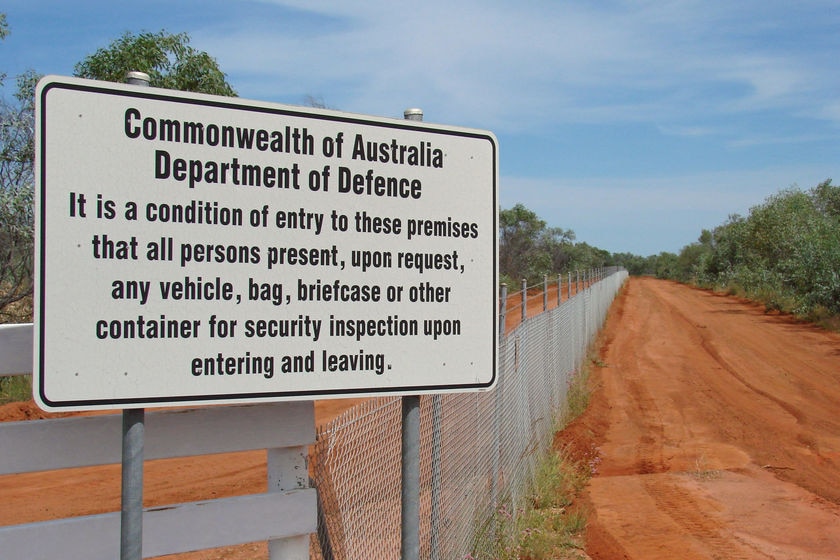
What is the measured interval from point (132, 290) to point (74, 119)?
477mm

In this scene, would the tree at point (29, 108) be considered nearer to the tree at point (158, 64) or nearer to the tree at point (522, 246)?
the tree at point (158, 64)

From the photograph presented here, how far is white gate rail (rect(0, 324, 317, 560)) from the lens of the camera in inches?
93.6

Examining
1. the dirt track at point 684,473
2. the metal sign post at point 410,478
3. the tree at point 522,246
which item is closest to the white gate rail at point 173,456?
the metal sign post at point 410,478

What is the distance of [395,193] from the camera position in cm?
257

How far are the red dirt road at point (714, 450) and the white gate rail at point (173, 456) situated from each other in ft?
13.2

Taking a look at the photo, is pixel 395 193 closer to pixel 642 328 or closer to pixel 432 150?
pixel 432 150

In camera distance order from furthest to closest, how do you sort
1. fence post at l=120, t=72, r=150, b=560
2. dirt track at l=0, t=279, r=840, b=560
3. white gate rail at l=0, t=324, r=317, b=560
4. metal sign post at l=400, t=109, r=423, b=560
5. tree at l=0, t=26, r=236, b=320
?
tree at l=0, t=26, r=236, b=320 → dirt track at l=0, t=279, r=840, b=560 → metal sign post at l=400, t=109, r=423, b=560 → white gate rail at l=0, t=324, r=317, b=560 → fence post at l=120, t=72, r=150, b=560

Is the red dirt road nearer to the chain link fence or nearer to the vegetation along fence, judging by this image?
the chain link fence

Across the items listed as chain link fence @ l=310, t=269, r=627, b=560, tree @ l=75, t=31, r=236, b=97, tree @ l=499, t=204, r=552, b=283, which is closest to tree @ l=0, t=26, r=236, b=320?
tree @ l=75, t=31, r=236, b=97

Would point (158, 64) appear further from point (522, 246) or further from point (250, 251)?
point (522, 246)

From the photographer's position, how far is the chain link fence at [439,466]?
315cm

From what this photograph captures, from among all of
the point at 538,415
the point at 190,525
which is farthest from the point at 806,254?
the point at 190,525

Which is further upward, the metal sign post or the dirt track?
the metal sign post

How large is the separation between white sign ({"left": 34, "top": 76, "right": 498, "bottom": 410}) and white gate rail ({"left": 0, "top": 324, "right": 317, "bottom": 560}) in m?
0.46
